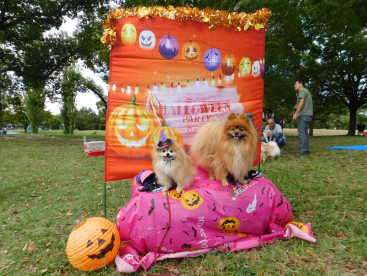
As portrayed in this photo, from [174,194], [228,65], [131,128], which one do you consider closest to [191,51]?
[228,65]

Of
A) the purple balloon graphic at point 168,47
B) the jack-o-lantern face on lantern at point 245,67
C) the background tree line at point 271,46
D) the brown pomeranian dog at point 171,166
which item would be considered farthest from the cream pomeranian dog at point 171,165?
the background tree line at point 271,46

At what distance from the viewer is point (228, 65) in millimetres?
3578

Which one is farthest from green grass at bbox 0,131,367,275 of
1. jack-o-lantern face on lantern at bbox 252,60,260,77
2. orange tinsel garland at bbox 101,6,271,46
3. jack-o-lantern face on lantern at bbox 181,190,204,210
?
orange tinsel garland at bbox 101,6,271,46

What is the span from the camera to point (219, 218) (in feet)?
8.04

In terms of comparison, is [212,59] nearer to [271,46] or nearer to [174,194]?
[174,194]

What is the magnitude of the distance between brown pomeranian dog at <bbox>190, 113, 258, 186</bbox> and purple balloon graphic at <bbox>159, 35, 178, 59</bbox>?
1423 millimetres

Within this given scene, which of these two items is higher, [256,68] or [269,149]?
[256,68]

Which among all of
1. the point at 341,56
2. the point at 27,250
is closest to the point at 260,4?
the point at 27,250

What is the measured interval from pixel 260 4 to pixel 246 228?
811cm

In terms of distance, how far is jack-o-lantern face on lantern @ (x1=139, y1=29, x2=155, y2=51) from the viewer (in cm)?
317

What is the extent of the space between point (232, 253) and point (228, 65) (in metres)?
2.81

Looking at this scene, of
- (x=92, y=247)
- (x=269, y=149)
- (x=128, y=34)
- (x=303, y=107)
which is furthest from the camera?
(x=269, y=149)

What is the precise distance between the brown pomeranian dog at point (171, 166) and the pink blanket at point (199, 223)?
136 mm

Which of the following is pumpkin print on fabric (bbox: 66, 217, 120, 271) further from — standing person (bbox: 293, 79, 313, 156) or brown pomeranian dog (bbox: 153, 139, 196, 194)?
standing person (bbox: 293, 79, 313, 156)
